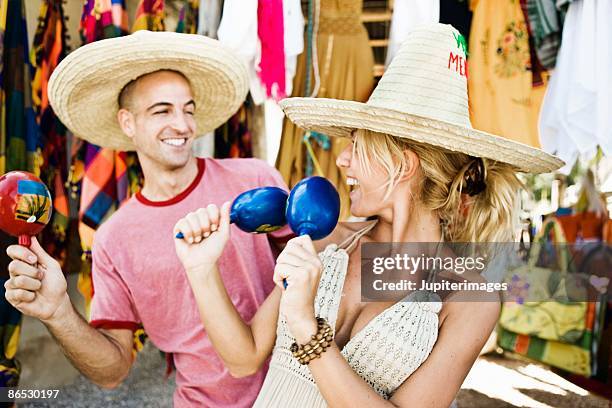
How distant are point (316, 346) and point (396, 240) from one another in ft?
1.87

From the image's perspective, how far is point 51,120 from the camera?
9.30 feet

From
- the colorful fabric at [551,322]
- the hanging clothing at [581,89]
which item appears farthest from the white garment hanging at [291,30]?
the colorful fabric at [551,322]

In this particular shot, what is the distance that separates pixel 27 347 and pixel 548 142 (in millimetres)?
3395

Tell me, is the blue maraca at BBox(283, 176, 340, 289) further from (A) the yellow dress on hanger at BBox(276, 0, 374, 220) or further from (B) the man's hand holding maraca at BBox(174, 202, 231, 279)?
(A) the yellow dress on hanger at BBox(276, 0, 374, 220)

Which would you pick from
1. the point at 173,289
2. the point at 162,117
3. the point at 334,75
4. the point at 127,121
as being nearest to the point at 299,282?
the point at 173,289

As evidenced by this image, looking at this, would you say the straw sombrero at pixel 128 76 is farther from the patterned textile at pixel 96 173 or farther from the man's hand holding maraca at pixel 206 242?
the man's hand holding maraca at pixel 206 242

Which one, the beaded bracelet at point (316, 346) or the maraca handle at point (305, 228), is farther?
the maraca handle at point (305, 228)

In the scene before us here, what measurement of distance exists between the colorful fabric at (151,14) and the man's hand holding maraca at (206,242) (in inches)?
62.5

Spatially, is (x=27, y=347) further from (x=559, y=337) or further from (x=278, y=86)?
(x=559, y=337)

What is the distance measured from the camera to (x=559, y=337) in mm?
4574

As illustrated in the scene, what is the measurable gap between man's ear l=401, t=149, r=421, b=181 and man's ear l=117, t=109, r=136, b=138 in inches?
48.3

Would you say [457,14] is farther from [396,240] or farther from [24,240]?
[24,240]

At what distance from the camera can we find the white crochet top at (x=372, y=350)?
5.15ft

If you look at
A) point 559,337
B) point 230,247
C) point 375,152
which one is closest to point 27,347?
point 230,247
